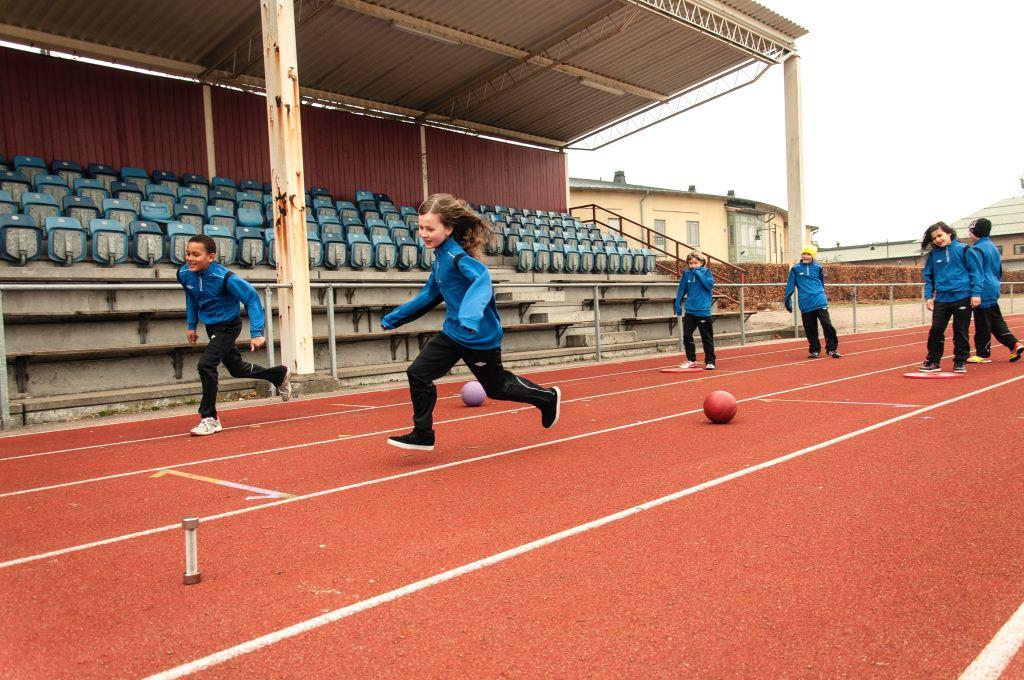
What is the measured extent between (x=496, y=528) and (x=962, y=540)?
2.08 m

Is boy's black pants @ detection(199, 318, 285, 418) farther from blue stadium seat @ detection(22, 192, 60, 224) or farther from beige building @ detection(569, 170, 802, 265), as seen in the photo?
beige building @ detection(569, 170, 802, 265)

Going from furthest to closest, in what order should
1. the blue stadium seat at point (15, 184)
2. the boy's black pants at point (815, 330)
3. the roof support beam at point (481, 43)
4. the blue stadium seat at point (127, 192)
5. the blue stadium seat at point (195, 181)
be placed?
the blue stadium seat at point (195, 181) → the roof support beam at point (481, 43) → the blue stadium seat at point (127, 192) → the boy's black pants at point (815, 330) → the blue stadium seat at point (15, 184)

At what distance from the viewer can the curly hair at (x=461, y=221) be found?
5512 millimetres

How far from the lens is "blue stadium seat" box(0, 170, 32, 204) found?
44.9 ft

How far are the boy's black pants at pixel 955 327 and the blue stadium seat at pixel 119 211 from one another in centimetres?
1242

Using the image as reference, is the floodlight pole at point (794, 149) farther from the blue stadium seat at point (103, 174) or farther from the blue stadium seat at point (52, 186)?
the blue stadium seat at point (52, 186)

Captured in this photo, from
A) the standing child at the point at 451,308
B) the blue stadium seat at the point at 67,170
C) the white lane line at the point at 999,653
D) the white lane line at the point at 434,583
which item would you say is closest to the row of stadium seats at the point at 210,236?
the standing child at the point at 451,308

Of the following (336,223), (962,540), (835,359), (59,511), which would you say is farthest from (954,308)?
(336,223)

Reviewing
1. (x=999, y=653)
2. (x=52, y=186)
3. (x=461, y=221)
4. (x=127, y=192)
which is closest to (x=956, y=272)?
(x=461, y=221)

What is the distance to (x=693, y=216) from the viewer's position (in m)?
44.3

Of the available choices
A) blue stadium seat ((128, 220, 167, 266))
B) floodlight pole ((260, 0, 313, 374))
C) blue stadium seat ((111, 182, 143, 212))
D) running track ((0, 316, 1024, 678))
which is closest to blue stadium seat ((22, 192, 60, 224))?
blue stadium seat ((128, 220, 167, 266))

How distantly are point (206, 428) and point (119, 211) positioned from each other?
778 cm

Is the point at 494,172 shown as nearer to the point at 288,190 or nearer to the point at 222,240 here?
the point at 222,240

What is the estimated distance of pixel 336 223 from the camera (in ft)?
56.1
